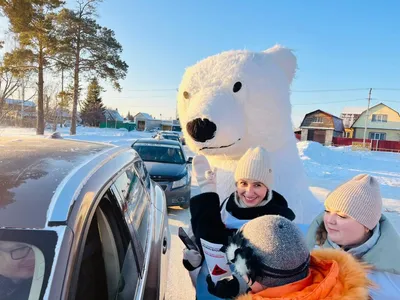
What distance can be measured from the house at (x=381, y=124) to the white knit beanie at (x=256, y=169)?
158 feet

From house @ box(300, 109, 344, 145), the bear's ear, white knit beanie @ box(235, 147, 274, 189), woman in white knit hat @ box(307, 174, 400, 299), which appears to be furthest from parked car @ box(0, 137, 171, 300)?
house @ box(300, 109, 344, 145)

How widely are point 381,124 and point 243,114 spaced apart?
49.0 m

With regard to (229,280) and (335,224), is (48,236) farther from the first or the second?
(335,224)

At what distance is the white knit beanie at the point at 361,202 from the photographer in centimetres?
143

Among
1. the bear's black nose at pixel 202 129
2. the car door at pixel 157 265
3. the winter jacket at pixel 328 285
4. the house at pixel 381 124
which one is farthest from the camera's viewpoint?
the house at pixel 381 124

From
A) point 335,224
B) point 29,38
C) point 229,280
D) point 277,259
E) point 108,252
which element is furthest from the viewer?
point 29,38

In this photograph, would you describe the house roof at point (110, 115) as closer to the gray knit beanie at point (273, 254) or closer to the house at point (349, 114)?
the house at point (349, 114)

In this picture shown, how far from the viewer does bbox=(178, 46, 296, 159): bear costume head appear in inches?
115

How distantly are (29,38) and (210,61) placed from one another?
844 inches

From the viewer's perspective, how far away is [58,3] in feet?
74.8

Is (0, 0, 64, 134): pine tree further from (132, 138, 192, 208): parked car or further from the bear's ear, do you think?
the bear's ear

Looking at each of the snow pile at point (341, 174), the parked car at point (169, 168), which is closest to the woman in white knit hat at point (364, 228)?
the parked car at point (169, 168)

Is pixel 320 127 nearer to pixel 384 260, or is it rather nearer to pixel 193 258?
pixel 193 258

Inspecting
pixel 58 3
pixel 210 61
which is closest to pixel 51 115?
pixel 58 3
